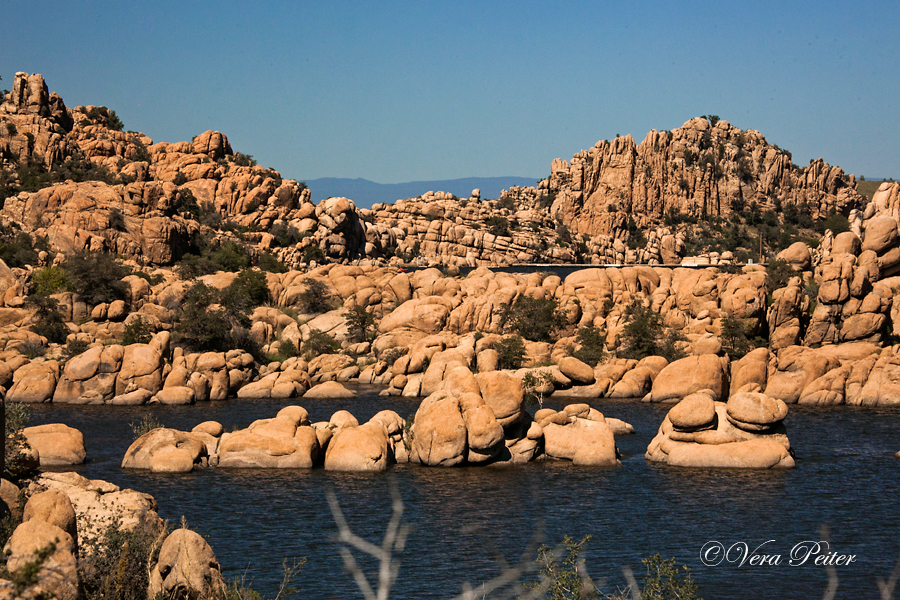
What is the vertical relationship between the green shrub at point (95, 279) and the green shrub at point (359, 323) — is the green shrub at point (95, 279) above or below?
above

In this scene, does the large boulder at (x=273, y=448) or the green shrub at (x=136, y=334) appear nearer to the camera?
the large boulder at (x=273, y=448)

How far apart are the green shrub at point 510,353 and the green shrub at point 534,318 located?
5.55 metres

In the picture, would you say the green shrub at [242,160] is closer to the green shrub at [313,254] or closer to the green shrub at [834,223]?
the green shrub at [313,254]

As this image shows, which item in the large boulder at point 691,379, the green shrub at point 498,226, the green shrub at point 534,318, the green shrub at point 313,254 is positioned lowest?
the large boulder at point 691,379

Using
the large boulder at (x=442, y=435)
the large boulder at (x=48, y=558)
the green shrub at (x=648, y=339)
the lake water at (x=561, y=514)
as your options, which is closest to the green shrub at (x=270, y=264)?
the green shrub at (x=648, y=339)

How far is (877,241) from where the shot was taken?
68062 mm

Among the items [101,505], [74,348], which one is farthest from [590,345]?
[101,505]

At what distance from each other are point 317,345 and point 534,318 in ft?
61.7

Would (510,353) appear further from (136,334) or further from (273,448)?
(273,448)

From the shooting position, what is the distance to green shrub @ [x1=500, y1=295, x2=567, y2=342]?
71688 millimetres

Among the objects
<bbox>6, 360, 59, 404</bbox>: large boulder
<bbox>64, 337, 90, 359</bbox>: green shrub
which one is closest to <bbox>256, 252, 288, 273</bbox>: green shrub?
<bbox>64, 337, 90, 359</bbox>: green shrub

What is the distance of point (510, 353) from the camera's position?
6531cm

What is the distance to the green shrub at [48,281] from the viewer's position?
74.5 metres

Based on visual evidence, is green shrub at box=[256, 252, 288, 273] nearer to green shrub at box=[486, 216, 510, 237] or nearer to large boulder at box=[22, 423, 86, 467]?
large boulder at box=[22, 423, 86, 467]
